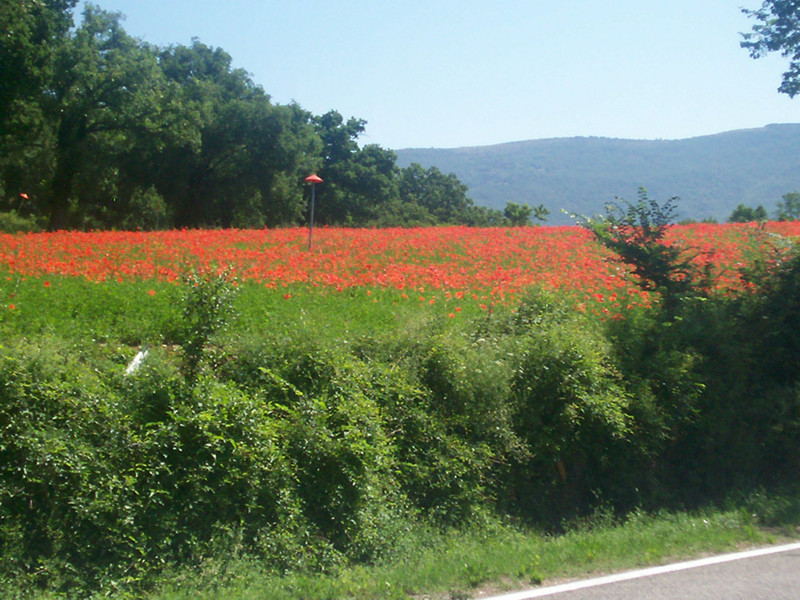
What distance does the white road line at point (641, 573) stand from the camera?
16.1 feet

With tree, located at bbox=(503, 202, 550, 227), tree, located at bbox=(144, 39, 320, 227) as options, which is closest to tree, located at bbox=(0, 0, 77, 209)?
tree, located at bbox=(144, 39, 320, 227)

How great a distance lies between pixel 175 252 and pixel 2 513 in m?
10.5

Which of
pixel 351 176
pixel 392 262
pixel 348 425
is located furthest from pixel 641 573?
pixel 351 176

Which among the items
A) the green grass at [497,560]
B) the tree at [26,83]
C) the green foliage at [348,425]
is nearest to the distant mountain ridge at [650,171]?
the tree at [26,83]

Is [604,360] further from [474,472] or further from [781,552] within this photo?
[781,552]

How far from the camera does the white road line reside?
490 cm

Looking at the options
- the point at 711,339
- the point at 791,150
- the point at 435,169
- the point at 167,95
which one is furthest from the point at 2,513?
the point at 791,150

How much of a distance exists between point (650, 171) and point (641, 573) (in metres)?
80.9

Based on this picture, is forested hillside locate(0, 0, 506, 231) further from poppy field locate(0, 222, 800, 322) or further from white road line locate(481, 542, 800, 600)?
white road line locate(481, 542, 800, 600)

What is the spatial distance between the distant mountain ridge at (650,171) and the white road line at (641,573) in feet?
148

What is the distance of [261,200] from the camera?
120ft

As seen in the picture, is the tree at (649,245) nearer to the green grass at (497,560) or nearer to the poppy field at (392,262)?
the poppy field at (392,262)

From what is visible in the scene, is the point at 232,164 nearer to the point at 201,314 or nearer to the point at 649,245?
the point at 649,245

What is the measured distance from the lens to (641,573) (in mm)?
5363
